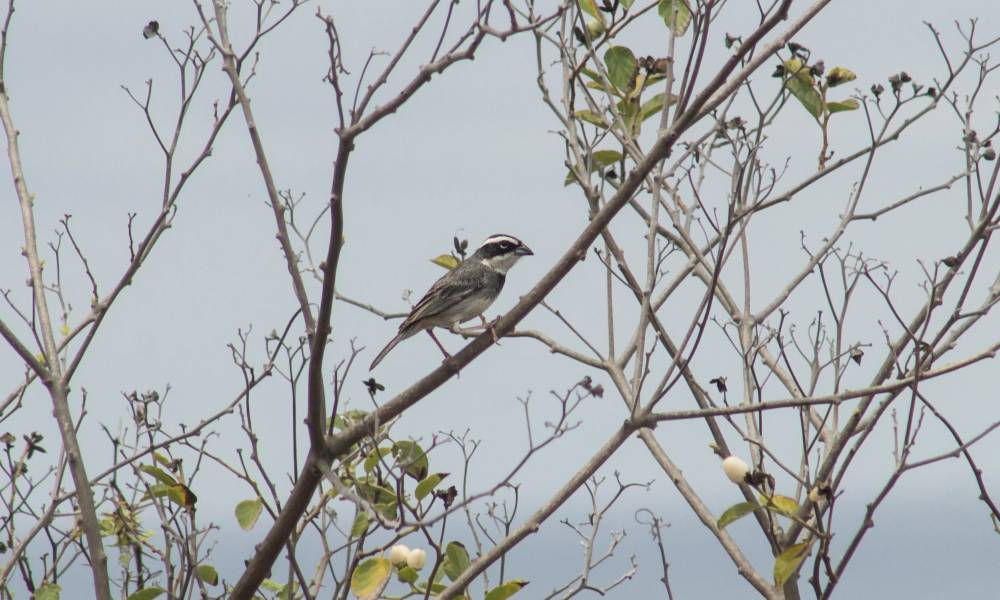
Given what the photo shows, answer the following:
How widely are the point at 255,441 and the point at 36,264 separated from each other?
4.50 ft

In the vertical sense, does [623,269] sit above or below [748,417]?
above

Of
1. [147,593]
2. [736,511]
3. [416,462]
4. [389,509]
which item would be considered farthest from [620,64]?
[147,593]

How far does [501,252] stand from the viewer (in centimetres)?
1178

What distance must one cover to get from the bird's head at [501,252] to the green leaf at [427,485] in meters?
5.06

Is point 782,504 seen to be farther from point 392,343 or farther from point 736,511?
point 392,343

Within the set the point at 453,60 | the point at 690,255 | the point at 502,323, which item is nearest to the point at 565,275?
the point at 502,323

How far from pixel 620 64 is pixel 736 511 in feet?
9.70

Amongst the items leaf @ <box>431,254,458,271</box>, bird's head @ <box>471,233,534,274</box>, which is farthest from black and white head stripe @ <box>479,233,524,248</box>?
leaf @ <box>431,254,458,271</box>

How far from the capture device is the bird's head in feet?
38.2

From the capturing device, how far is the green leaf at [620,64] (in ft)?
24.8

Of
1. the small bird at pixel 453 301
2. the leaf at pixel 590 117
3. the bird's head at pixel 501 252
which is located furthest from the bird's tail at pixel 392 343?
the leaf at pixel 590 117

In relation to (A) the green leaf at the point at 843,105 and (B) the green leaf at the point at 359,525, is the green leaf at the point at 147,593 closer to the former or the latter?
(B) the green leaf at the point at 359,525

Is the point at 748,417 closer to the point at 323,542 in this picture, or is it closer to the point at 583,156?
the point at 583,156

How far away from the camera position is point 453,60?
494 centimetres
